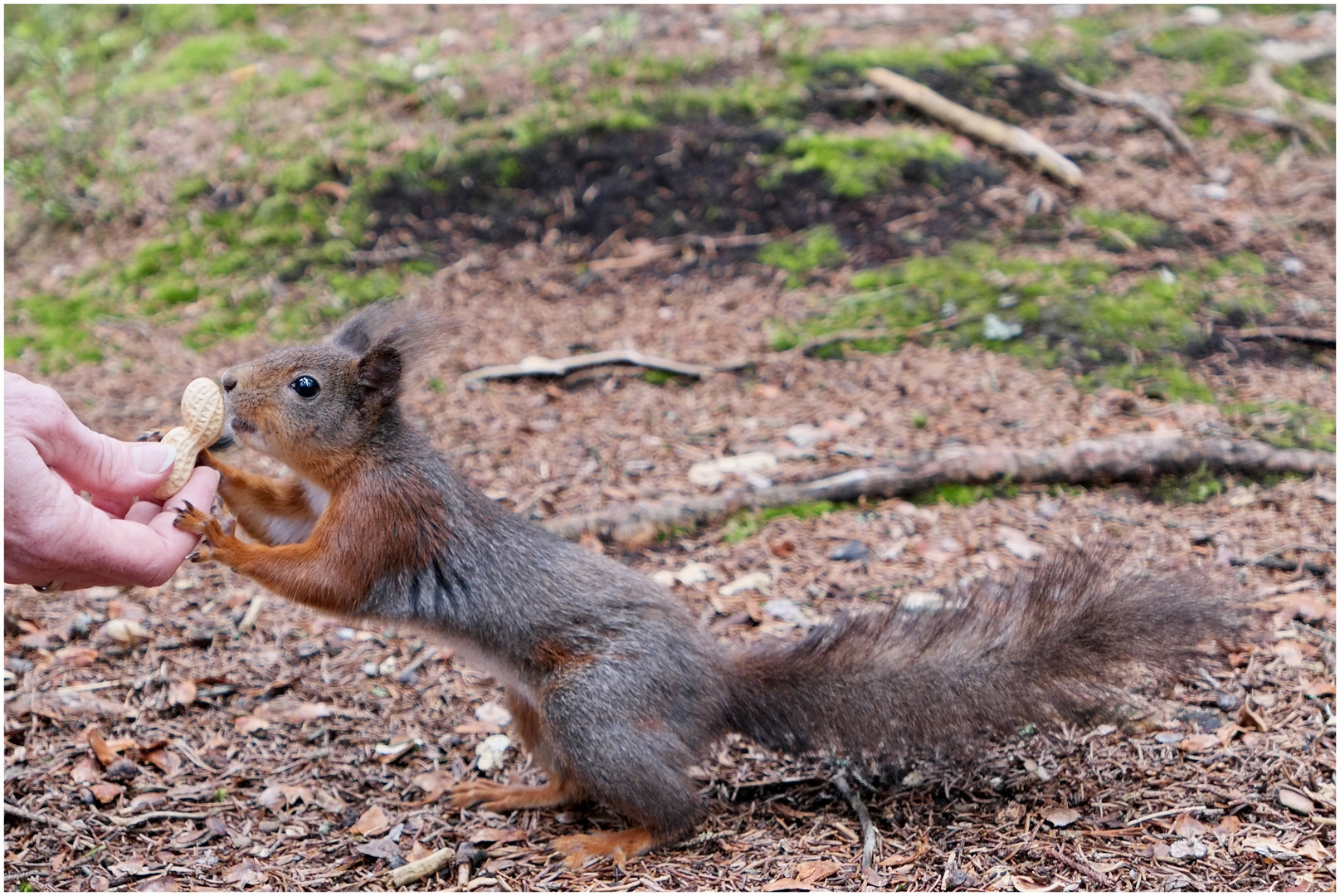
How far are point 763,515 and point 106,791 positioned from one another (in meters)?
2.50

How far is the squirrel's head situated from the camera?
10.9 feet

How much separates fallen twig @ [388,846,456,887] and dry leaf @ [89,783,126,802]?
0.87m

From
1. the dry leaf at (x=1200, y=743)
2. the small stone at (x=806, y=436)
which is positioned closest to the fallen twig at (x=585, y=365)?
the small stone at (x=806, y=436)

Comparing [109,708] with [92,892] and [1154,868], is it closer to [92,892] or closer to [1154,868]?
[92,892]

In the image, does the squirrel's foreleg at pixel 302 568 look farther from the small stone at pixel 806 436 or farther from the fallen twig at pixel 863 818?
the small stone at pixel 806 436

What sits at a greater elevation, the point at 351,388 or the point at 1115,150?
the point at 351,388

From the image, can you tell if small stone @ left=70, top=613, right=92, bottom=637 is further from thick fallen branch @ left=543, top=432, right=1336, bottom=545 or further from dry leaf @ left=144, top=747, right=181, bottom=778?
thick fallen branch @ left=543, top=432, right=1336, bottom=545

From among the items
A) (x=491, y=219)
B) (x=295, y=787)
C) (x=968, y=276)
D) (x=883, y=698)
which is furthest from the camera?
(x=491, y=219)

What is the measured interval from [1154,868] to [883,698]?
0.77 meters

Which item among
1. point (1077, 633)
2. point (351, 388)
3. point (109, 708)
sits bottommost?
point (109, 708)

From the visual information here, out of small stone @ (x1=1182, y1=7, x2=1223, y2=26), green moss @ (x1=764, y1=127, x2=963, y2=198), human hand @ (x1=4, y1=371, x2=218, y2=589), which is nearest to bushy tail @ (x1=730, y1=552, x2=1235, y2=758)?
human hand @ (x1=4, y1=371, x2=218, y2=589)

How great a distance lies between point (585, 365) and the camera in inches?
226

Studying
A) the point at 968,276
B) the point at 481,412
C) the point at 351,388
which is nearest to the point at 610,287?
the point at 481,412

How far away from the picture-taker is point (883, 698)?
3.06 metres
